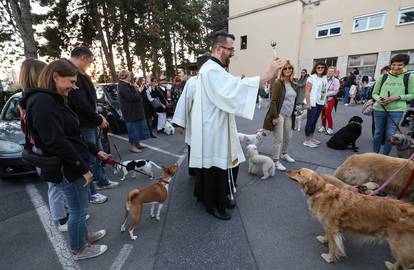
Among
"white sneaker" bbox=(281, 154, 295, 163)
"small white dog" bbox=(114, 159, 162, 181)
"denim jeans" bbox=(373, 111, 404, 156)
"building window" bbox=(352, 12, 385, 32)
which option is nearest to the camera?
"denim jeans" bbox=(373, 111, 404, 156)

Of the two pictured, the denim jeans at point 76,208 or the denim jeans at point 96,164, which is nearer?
the denim jeans at point 76,208

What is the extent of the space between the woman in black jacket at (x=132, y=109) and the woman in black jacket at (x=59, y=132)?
11.9ft

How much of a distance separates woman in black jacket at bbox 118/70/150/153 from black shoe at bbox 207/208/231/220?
11.3 ft

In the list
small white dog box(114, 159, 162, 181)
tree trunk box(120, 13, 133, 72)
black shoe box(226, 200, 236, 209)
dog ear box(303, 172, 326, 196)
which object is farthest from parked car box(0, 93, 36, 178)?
tree trunk box(120, 13, 133, 72)

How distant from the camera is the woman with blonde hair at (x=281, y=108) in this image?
14.0 feet

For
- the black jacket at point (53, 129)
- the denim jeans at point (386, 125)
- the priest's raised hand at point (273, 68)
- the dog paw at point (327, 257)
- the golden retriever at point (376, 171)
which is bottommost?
the dog paw at point (327, 257)

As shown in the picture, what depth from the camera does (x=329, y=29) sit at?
17.9 metres

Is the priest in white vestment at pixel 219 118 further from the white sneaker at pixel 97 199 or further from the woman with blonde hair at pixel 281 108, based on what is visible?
the white sneaker at pixel 97 199

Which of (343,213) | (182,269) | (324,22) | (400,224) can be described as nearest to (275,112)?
(343,213)

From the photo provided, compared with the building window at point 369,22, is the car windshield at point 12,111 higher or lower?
lower

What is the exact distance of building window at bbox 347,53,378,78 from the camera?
16219 millimetres

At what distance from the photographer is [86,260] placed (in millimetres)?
2539

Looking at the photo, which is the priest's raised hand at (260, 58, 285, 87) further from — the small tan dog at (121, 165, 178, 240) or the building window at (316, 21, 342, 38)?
the building window at (316, 21, 342, 38)

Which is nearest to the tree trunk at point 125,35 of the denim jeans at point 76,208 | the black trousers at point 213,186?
the black trousers at point 213,186
